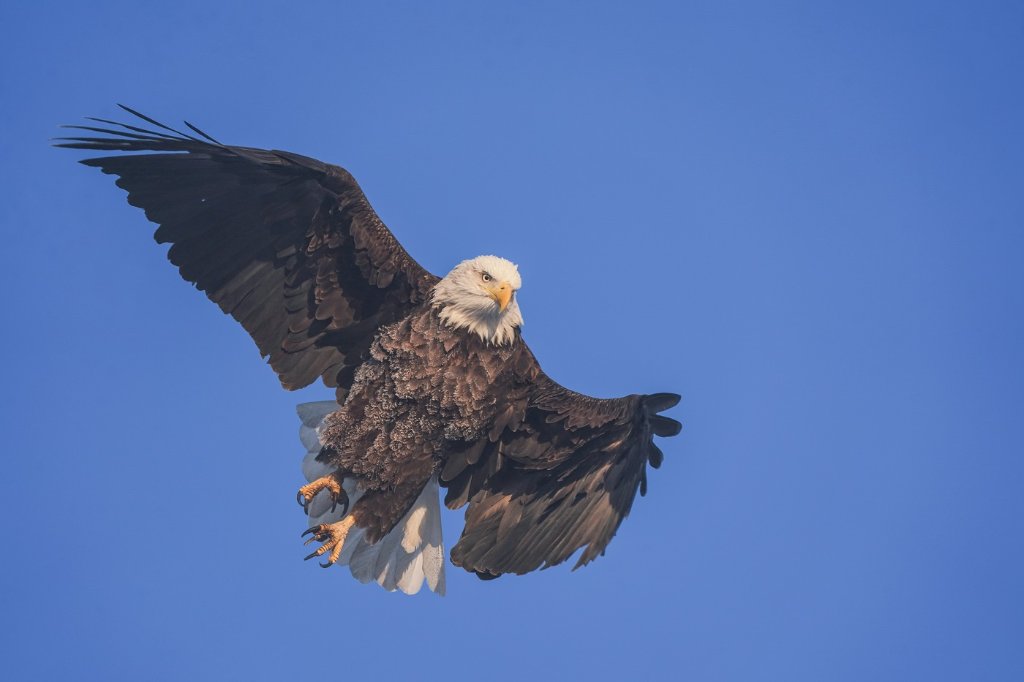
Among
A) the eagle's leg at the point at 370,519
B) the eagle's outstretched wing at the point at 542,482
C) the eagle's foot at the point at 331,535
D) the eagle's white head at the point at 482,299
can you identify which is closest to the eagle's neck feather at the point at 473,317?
the eagle's white head at the point at 482,299

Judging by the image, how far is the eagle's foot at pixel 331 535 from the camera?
296 inches

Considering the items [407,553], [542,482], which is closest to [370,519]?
[407,553]

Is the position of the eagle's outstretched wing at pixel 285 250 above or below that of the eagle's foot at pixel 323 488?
above

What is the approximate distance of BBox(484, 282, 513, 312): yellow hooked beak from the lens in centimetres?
704

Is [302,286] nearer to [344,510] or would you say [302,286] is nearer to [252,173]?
[252,173]

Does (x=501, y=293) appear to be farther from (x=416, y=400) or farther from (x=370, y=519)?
(x=370, y=519)

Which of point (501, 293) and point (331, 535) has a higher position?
point (501, 293)

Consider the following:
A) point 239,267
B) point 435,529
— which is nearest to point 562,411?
point 435,529

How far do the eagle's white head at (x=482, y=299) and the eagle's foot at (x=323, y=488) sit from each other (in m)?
1.20

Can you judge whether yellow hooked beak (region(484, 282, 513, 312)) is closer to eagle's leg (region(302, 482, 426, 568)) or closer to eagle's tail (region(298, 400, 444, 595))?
eagle's leg (region(302, 482, 426, 568))

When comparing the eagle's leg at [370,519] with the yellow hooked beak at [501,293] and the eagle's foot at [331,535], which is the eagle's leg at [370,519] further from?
the yellow hooked beak at [501,293]

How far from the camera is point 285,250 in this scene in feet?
23.9

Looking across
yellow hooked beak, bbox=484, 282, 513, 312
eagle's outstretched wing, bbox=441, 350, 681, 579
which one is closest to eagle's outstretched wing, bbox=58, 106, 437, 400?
yellow hooked beak, bbox=484, 282, 513, 312

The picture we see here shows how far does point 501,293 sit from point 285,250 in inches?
51.3
